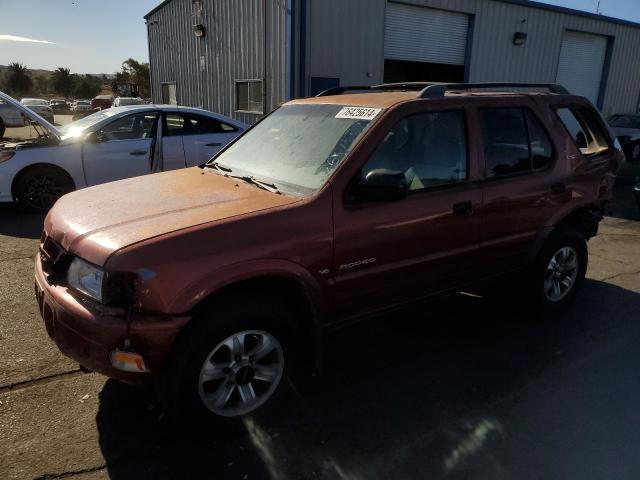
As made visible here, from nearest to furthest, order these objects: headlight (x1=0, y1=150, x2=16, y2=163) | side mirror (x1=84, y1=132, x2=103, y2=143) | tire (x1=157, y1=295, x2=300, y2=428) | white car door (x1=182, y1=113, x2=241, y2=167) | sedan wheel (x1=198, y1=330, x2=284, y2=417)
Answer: tire (x1=157, y1=295, x2=300, y2=428)
sedan wheel (x1=198, y1=330, x2=284, y2=417)
headlight (x1=0, y1=150, x2=16, y2=163)
side mirror (x1=84, y1=132, x2=103, y2=143)
white car door (x1=182, y1=113, x2=241, y2=167)

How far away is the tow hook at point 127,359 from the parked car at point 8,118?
6728 millimetres

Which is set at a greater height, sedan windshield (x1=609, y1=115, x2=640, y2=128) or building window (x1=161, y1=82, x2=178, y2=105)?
building window (x1=161, y1=82, x2=178, y2=105)

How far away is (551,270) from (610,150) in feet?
4.42

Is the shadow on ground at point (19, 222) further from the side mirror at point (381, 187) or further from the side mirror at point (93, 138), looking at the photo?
the side mirror at point (381, 187)

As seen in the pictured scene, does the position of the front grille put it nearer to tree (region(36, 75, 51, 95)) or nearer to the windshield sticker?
the windshield sticker

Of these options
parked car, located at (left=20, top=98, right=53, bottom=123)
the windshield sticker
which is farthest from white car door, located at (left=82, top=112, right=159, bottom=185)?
parked car, located at (left=20, top=98, right=53, bottom=123)

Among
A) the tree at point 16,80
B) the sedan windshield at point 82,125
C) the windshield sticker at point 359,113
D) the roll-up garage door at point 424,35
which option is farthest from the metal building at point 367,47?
the tree at point 16,80

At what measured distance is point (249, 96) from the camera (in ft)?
43.5

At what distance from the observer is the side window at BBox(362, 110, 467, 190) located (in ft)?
10.0

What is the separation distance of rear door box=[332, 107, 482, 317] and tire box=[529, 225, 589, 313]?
34.7 inches

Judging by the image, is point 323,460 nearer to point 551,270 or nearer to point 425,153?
point 425,153

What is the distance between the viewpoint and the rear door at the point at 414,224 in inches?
112

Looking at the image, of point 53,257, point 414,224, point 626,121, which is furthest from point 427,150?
point 626,121

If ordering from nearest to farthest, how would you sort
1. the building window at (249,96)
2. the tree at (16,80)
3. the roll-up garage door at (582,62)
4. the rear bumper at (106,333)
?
the rear bumper at (106,333) → the building window at (249,96) → the roll-up garage door at (582,62) → the tree at (16,80)
